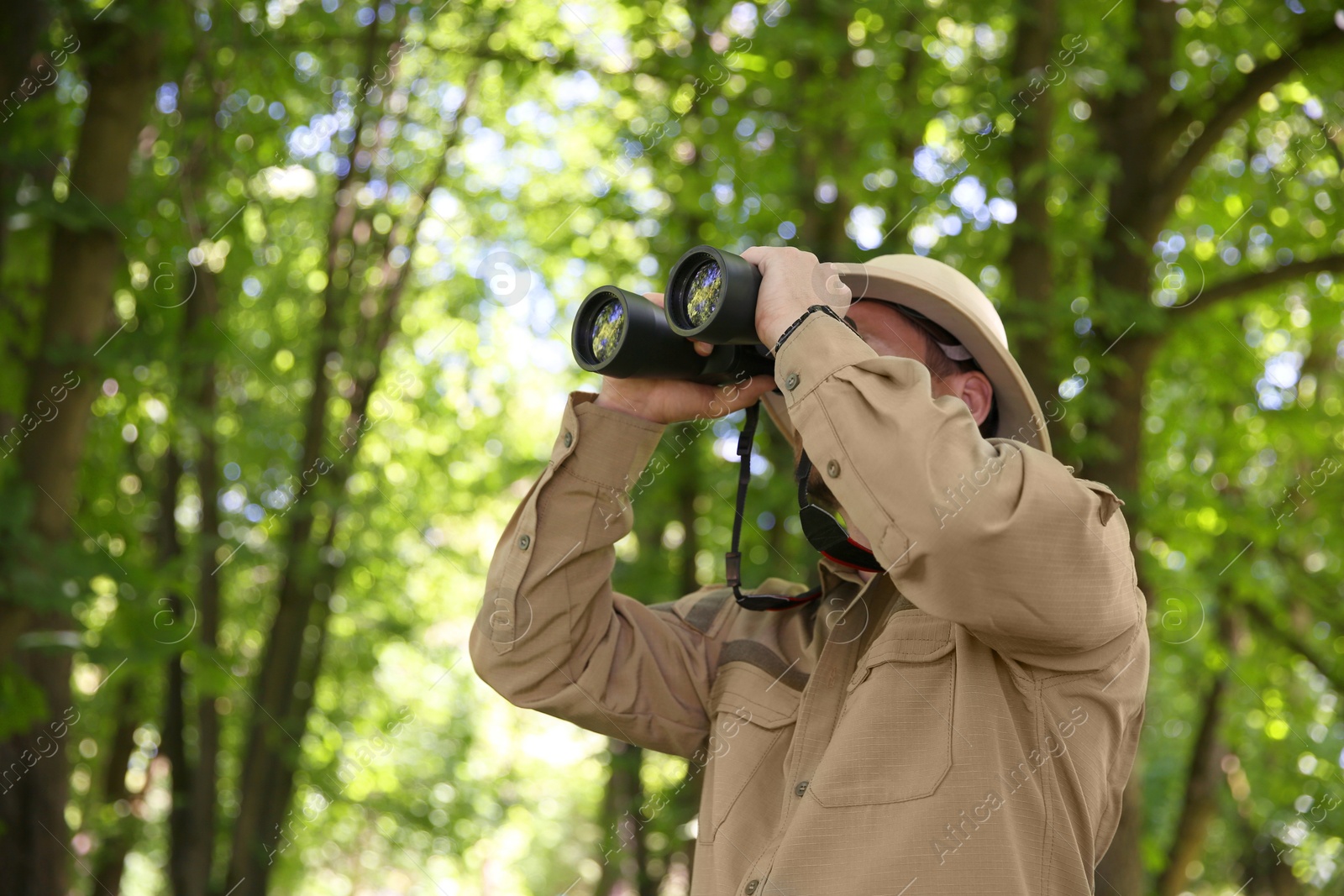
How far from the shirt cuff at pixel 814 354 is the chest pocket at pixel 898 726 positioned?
34cm

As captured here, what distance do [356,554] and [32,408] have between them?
2.60 metres

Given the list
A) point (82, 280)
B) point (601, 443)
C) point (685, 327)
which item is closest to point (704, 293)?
point (685, 327)

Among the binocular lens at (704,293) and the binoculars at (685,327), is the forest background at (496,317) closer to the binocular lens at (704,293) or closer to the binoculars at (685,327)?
the binoculars at (685,327)

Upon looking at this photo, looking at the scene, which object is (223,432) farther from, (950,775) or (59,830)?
(950,775)

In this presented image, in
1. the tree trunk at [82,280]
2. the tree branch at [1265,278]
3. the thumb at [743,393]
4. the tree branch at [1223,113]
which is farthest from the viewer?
the tree branch at [1265,278]

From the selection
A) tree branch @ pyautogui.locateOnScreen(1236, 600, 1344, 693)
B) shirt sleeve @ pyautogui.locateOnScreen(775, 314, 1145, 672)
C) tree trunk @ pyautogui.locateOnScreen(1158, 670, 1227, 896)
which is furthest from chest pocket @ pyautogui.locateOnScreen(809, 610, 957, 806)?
tree trunk @ pyautogui.locateOnScreen(1158, 670, 1227, 896)

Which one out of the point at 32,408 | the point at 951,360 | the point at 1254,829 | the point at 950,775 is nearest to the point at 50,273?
the point at 32,408

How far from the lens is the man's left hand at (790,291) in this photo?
4.60 ft

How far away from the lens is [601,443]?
1.71 meters

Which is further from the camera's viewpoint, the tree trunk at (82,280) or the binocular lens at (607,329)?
the tree trunk at (82,280)

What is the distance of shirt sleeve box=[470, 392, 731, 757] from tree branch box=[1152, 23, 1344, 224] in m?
3.76

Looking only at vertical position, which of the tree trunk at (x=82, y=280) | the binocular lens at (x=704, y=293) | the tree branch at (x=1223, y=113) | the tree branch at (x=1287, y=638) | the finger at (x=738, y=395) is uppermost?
the binocular lens at (x=704, y=293)

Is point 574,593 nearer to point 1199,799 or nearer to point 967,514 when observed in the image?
point 967,514

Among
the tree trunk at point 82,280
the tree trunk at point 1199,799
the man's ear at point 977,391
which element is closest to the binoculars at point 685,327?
the man's ear at point 977,391
